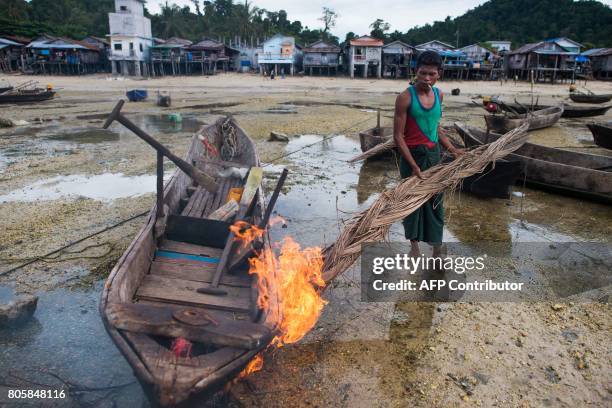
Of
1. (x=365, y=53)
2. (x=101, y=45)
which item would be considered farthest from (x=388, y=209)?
(x=101, y=45)

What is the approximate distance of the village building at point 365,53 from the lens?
47.2 m

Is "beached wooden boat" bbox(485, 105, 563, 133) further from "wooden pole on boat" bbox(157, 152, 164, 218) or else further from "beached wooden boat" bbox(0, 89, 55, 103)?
"beached wooden boat" bbox(0, 89, 55, 103)

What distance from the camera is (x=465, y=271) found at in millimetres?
4672

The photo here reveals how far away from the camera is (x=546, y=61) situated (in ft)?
148

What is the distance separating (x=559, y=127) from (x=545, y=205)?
10903 mm

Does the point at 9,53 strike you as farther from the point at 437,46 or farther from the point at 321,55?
the point at 437,46

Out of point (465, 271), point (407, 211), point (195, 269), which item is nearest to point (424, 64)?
point (407, 211)

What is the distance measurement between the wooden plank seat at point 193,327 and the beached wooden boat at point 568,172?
631cm

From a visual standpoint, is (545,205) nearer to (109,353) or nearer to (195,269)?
(195,269)

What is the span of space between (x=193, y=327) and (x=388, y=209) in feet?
6.81

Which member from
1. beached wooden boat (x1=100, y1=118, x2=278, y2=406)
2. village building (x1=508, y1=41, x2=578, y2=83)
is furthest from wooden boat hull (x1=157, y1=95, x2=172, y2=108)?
village building (x1=508, y1=41, x2=578, y2=83)

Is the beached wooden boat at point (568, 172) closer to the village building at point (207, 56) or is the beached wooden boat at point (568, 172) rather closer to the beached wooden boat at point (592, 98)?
the beached wooden boat at point (592, 98)

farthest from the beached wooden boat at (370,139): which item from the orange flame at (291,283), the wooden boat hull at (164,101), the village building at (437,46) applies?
the village building at (437,46)

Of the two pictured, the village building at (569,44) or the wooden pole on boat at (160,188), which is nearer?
the wooden pole on boat at (160,188)
